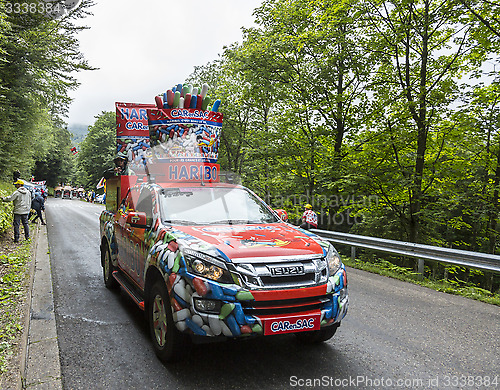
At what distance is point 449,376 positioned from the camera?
3.66 meters

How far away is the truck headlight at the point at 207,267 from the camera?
341 centimetres

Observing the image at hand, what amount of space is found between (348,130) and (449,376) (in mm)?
14063

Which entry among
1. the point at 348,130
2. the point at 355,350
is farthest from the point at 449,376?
the point at 348,130

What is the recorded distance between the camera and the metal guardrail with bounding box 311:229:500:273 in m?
6.93

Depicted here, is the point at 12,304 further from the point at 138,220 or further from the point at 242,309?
the point at 242,309

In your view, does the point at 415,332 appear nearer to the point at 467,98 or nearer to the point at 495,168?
the point at 467,98

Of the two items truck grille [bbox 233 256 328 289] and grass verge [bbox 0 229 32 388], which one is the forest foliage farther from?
truck grille [bbox 233 256 328 289]

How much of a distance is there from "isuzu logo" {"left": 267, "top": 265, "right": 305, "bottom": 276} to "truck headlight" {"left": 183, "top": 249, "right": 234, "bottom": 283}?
38 cm

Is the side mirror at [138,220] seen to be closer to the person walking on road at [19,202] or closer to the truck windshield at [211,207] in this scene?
the truck windshield at [211,207]

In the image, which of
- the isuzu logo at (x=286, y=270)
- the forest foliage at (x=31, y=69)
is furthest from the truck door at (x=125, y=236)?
the forest foliage at (x=31, y=69)

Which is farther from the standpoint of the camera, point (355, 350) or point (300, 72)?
point (300, 72)

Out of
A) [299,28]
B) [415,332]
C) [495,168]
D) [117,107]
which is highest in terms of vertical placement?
[299,28]

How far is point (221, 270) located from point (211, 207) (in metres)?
1.66

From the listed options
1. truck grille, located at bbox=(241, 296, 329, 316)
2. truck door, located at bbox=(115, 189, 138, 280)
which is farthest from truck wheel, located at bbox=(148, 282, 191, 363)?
truck door, located at bbox=(115, 189, 138, 280)
